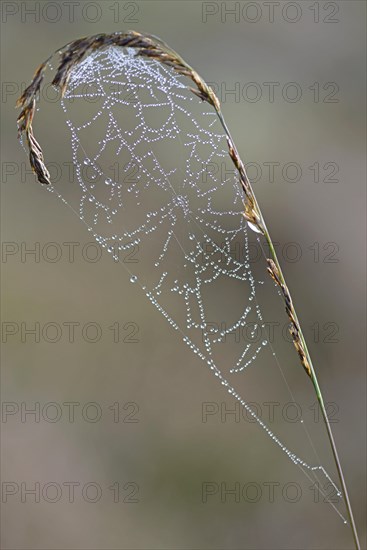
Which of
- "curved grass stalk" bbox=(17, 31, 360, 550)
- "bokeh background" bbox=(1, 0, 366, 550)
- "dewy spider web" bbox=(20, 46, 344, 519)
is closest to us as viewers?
"curved grass stalk" bbox=(17, 31, 360, 550)

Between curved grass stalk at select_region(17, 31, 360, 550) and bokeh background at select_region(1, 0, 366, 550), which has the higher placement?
curved grass stalk at select_region(17, 31, 360, 550)

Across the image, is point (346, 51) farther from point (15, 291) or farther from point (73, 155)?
point (15, 291)

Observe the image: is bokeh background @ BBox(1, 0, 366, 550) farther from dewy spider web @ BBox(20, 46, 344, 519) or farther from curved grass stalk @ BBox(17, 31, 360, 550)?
curved grass stalk @ BBox(17, 31, 360, 550)

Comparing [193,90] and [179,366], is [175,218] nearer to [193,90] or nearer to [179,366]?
[179,366]

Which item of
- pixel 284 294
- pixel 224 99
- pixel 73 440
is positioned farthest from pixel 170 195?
pixel 284 294

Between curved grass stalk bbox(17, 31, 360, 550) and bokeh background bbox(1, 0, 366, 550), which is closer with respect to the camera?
curved grass stalk bbox(17, 31, 360, 550)

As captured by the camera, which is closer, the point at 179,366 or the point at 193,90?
the point at 193,90

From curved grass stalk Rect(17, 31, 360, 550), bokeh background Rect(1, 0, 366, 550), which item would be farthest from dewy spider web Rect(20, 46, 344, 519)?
curved grass stalk Rect(17, 31, 360, 550)

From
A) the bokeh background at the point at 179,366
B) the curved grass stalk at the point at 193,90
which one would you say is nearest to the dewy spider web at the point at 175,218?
the bokeh background at the point at 179,366

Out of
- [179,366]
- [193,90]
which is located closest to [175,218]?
[179,366]
